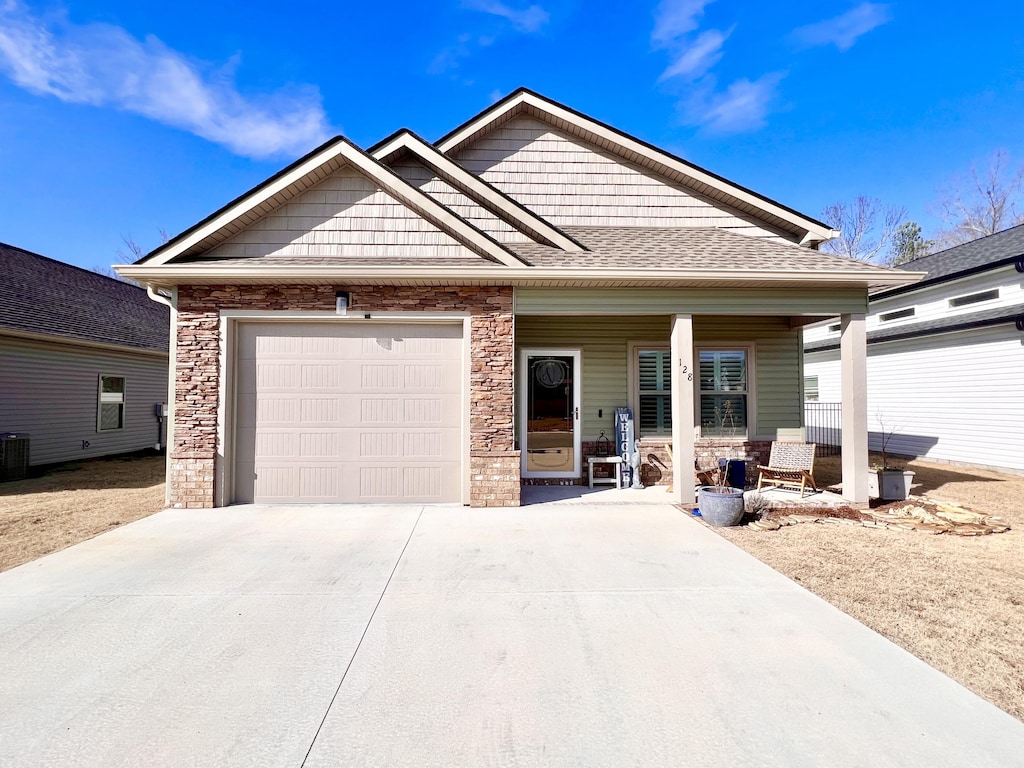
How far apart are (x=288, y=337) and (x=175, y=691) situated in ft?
16.9

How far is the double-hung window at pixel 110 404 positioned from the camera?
1232 centimetres

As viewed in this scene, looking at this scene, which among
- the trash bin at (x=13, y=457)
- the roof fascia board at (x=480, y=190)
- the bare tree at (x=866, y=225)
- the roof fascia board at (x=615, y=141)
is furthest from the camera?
the bare tree at (x=866, y=225)

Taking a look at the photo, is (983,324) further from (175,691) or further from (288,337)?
(175,691)

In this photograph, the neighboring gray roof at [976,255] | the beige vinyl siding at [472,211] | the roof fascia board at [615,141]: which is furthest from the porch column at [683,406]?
the neighboring gray roof at [976,255]

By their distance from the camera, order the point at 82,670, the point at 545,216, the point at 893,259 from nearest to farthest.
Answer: the point at 82,670, the point at 545,216, the point at 893,259

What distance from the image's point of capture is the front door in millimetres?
8414

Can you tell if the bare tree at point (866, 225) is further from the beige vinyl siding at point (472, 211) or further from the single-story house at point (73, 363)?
the single-story house at point (73, 363)

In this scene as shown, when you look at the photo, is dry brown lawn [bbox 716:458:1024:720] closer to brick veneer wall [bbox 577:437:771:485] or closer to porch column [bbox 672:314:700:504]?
porch column [bbox 672:314:700:504]

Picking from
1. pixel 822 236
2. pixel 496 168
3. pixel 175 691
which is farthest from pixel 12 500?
pixel 822 236

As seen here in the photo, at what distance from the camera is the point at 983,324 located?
10.2 meters

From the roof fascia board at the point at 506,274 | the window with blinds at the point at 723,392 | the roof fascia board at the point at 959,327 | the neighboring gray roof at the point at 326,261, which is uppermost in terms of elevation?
the neighboring gray roof at the point at 326,261

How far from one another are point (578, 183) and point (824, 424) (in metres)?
11.8

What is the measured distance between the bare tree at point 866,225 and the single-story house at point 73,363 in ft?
104

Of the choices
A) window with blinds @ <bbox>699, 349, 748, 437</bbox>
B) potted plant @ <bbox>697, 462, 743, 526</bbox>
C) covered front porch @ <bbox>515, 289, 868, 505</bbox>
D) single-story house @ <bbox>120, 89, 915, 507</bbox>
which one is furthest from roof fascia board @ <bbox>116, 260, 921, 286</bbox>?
potted plant @ <bbox>697, 462, 743, 526</bbox>
